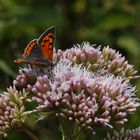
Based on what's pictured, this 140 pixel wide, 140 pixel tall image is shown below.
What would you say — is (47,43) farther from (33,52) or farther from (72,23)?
(72,23)

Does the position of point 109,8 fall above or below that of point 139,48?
above

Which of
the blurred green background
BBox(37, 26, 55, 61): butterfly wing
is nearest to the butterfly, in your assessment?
Answer: BBox(37, 26, 55, 61): butterfly wing

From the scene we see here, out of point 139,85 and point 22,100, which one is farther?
point 139,85

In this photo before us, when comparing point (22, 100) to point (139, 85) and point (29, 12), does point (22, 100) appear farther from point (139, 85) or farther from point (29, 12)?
point (29, 12)

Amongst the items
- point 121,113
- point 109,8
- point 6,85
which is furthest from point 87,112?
point 109,8

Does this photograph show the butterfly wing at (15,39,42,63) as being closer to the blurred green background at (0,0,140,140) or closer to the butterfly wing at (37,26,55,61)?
the butterfly wing at (37,26,55,61)
